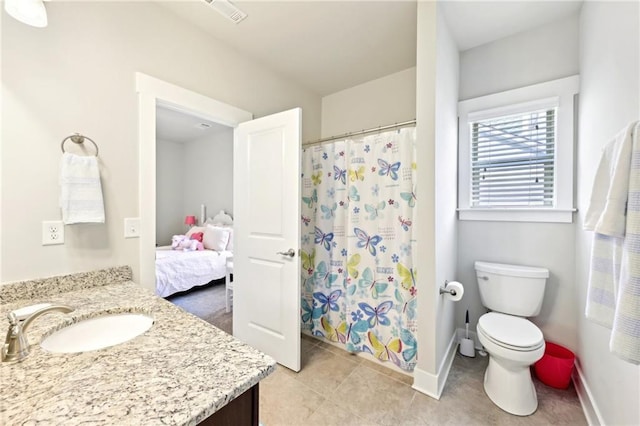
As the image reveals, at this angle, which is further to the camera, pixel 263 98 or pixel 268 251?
pixel 263 98

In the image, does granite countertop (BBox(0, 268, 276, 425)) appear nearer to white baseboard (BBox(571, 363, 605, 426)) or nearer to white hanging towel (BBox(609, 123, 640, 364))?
white hanging towel (BBox(609, 123, 640, 364))

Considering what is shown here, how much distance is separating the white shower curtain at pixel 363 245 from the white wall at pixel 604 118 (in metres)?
0.96

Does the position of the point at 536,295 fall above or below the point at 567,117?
below

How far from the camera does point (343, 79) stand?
2.70m

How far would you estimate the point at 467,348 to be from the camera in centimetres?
212

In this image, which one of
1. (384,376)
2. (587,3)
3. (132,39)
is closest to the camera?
(132,39)

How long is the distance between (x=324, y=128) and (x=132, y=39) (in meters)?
1.95

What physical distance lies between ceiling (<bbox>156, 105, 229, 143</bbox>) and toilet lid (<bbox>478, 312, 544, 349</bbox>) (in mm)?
4170

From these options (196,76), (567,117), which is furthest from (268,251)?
(567,117)

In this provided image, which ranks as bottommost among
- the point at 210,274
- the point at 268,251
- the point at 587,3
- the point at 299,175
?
the point at 210,274

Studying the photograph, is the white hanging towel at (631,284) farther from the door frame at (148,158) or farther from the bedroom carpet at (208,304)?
the bedroom carpet at (208,304)

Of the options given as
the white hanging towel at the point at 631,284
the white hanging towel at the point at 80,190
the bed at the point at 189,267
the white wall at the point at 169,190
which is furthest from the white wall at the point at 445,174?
the white wall at the point at 169,190

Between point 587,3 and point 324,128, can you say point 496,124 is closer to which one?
point 587,3

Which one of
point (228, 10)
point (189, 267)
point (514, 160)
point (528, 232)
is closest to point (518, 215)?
point (528, 232)
